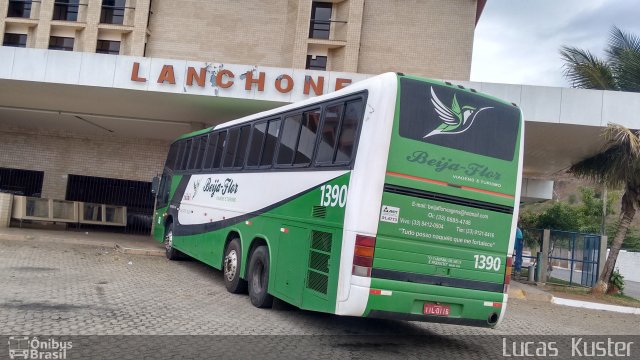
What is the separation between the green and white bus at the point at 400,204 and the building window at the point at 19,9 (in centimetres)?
2742

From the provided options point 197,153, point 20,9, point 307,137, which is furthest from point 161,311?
point 20,9

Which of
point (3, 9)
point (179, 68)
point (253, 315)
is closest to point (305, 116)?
point (253, 315)

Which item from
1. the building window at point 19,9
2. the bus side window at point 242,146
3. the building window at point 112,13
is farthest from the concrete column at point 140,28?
the bus side window at point 242,146

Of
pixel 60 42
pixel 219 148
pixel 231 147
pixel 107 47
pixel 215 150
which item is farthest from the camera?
pixel 60 42

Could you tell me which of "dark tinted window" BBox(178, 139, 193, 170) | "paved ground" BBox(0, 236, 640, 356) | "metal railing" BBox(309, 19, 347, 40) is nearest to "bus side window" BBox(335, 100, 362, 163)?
"paved ground" BBox(0, 236, 640, 356)

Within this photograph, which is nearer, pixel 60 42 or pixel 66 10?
pixel 60 42

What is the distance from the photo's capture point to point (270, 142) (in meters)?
9.62

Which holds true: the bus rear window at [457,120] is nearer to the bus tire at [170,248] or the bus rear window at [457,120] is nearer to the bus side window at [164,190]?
the bus tire at [170,248]

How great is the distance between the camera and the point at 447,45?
83.4 feet

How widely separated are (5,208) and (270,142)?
1252 cm

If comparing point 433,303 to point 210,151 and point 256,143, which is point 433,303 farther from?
point 210,151

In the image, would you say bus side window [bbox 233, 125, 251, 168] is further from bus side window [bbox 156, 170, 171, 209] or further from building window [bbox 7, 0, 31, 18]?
building window [bbox 7, 0, 31, 18]

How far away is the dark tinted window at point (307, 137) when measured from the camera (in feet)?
26.9

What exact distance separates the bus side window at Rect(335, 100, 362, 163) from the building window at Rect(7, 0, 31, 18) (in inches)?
1126
